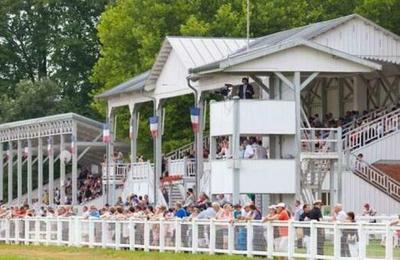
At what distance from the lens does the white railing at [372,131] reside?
51.9 metres

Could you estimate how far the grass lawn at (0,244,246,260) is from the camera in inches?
1458

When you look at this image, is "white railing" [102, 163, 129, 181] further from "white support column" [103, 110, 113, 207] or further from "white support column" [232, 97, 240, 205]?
"white support column" [232, 97, 240, 205]

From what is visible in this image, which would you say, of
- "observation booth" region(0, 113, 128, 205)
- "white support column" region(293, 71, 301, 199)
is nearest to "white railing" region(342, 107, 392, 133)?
"white support column" region(293, 71, 301, 199)

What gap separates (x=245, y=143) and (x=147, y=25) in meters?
26.3

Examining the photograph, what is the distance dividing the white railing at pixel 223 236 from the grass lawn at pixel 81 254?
60cm

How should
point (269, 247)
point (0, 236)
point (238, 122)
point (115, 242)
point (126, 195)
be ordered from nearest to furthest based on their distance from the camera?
point (269, 247) → point (115, 242) → point (238, 122) → point (0, 236) → point (126, 195)

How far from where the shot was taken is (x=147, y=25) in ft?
247

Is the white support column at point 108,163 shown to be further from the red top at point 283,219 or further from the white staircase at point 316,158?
the red top at point 283,219

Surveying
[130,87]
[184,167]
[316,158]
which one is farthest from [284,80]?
[130,87]

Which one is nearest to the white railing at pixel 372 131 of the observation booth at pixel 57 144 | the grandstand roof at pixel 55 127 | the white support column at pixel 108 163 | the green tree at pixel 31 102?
the white support column at pixel 108 163

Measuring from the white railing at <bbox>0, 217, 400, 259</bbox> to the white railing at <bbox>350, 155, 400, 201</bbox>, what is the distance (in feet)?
35.1

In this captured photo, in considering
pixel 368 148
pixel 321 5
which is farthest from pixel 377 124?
pixel 321 5

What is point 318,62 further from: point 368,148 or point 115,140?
point 115,140

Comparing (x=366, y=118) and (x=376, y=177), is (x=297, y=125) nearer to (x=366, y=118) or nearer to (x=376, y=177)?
(x=376, y=177)
